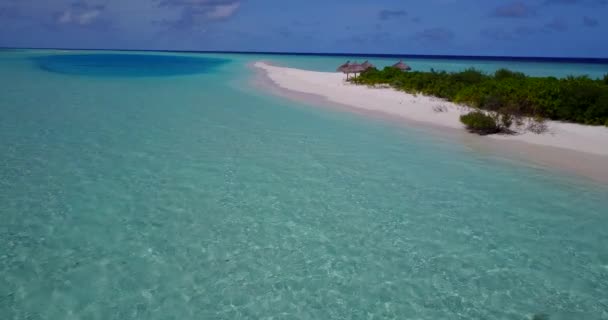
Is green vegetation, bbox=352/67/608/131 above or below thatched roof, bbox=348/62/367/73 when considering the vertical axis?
below

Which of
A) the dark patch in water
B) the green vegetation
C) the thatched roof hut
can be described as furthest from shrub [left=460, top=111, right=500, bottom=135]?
the dark patch in water

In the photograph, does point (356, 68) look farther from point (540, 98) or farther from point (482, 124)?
point (482, 124)

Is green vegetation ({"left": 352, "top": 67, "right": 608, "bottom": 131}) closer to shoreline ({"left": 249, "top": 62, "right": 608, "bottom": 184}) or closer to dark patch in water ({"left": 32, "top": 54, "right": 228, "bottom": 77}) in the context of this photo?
shoreline ({"left": 249, "top": 62, "right": 608, "bottom": 184})

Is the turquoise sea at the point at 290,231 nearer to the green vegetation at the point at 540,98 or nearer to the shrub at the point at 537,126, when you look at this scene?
the shrub at the point at 537,126

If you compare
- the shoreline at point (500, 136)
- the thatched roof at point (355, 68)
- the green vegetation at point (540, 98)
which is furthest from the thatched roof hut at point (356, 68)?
the green vegetation at point (540, 98)

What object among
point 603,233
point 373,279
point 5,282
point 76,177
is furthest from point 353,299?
point 76,177

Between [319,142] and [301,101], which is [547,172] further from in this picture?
[301,101]
